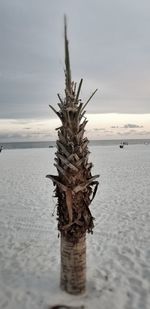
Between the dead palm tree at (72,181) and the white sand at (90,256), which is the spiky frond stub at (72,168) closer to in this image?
the dead palm tree at (72,181)

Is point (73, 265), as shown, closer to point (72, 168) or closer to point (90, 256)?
point (72, 168)

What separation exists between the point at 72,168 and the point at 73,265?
60.5 inches

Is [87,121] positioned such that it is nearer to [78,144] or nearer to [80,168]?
[78,144]

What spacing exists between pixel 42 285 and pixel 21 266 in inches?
39.9

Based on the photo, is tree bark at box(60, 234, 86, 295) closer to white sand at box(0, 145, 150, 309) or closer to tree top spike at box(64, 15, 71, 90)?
white sand at box(0, 145, 150, 309)

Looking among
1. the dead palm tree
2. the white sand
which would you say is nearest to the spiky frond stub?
the dead palm tree

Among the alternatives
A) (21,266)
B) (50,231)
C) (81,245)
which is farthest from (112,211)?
(81,245)

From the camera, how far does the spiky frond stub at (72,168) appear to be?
4973mm

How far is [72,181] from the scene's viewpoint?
4.98 m

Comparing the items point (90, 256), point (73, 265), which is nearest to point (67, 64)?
point (73, 265)

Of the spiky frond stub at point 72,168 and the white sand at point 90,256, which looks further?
the white sand at point 90,256

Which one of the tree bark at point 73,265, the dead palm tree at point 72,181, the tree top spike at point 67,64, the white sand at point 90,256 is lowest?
the white sand at point 90,256

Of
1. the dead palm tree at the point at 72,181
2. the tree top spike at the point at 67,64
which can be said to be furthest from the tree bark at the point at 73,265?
the tree top spike at the point at 67,64

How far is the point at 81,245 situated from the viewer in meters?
5.16
